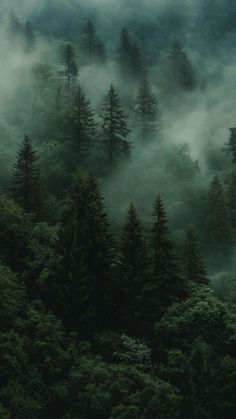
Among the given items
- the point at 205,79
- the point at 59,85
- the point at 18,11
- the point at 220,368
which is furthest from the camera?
the point at 18,11

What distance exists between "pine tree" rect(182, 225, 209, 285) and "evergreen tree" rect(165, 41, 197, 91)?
206ft

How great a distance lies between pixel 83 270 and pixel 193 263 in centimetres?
1889

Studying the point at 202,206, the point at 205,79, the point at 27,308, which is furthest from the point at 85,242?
the point at 205,79

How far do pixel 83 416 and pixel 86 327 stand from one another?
9.64 m

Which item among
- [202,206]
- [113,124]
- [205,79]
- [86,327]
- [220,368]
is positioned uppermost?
[205,79]

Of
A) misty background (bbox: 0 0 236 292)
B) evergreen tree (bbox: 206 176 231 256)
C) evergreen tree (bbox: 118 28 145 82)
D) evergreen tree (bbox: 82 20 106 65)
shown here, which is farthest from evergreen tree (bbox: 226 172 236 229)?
evergreen tree (bbox: 82 20 106 65)

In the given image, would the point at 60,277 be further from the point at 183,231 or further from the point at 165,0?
the point at 165,0

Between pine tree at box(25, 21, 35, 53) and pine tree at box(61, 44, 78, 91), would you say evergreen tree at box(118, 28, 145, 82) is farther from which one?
pine tree at box(25, 21, 35, 53)

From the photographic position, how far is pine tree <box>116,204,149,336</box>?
1752 inches

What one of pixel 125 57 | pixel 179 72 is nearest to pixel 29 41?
pixel 125 57

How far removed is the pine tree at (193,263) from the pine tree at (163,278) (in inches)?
445

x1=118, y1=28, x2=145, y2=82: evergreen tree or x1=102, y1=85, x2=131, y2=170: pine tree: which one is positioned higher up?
x1=118, y1=28, x2=145, y2=82: evergreen tree

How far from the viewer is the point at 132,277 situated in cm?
4547

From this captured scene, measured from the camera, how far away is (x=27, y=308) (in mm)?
41844
